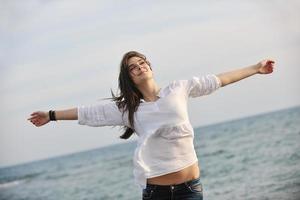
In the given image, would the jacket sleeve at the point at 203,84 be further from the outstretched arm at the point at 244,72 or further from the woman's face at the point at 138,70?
the woman's face at the point at 138,70

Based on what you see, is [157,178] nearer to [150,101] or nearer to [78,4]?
[150,101]

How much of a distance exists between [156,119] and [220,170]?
8.92 metres

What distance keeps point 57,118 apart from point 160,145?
1.19 feet

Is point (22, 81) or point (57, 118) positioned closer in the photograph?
point (57, 118)

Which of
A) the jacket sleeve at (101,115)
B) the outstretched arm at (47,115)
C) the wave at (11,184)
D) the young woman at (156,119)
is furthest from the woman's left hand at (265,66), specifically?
the wave at (11,184)

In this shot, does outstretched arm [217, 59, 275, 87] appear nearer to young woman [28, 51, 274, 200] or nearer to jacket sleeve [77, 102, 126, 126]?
young woman [28, 51, 274, 200]

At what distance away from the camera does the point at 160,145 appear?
1.88m

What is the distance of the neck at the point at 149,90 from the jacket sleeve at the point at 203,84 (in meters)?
0.10

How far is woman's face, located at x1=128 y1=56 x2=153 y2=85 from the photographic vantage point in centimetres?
194

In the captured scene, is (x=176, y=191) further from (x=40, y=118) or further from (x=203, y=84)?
(x=40, y=118)

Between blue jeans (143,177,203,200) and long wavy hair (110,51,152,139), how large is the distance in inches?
8.5

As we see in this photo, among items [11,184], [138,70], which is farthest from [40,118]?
[11,184]

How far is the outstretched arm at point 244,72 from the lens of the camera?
6.39 ft

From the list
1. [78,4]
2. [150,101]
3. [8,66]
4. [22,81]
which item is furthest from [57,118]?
[22,81]
